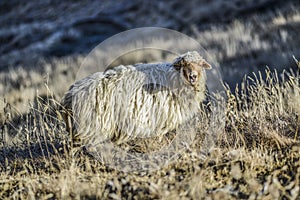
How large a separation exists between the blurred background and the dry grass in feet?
21.7

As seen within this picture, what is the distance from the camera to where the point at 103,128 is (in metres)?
6.16

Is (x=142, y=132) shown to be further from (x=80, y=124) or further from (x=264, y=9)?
(x=264, y=9)

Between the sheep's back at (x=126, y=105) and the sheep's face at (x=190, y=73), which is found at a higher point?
the sheep's face at (x=190, y=73)

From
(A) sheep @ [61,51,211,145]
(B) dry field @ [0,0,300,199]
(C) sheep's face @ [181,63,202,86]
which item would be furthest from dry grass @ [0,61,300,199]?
(C) sheep's face @ [181,63,202,86]

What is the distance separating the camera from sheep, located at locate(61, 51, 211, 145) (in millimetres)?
6188

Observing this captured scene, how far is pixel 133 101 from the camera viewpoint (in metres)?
6.27

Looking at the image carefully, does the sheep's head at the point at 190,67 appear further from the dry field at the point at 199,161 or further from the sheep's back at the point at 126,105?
the dry field at the point at 199,161

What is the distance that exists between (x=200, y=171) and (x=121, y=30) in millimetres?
14427

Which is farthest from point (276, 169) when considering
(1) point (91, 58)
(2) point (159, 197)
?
(1) point (91, 58)

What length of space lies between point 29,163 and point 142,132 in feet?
4.07

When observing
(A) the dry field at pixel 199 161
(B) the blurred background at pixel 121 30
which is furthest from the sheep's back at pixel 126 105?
(B) the blurred background at pixel 121 30

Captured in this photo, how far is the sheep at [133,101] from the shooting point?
6.19 meters

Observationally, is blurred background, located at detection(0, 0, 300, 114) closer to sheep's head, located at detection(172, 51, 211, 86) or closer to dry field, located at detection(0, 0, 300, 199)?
dry field, located at detection(0, 0, 300, 199)

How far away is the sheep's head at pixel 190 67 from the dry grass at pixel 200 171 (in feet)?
1.55
